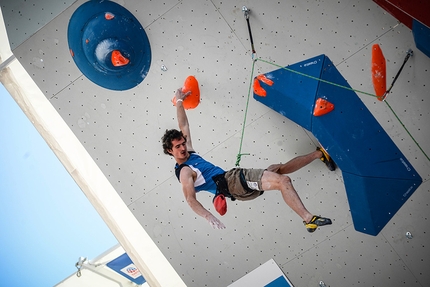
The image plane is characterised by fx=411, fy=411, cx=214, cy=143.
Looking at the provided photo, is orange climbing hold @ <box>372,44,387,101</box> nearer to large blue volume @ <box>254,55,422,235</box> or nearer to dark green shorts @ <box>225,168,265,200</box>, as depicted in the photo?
large blue volume @ <box>254,55,422,235</box>

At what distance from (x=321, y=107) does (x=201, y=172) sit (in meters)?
0.82

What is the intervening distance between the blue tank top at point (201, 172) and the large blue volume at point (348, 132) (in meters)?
0.60

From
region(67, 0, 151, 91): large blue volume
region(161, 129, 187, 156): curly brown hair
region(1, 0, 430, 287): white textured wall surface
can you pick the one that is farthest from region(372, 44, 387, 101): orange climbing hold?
region(67, 0, 151, 91): large blue volume

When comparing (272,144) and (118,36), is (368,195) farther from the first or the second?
(118,36)

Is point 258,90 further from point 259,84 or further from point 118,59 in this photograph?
point 118,59

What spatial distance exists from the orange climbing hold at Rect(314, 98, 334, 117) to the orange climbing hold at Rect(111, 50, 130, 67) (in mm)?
1216

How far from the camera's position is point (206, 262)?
3186 mm

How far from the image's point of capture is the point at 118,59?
99.9 inches

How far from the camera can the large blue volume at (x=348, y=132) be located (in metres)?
2.50

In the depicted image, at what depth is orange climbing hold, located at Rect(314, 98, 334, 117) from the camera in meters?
2.47

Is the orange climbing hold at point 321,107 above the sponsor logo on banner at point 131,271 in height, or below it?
above

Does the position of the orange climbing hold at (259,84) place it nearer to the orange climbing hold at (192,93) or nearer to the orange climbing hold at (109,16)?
the orange climbing hold at (192,93)

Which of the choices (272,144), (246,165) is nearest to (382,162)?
(272,144)

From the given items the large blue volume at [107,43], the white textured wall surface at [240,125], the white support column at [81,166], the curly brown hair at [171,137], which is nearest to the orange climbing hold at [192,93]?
the white textured wall surface at [240,125]
